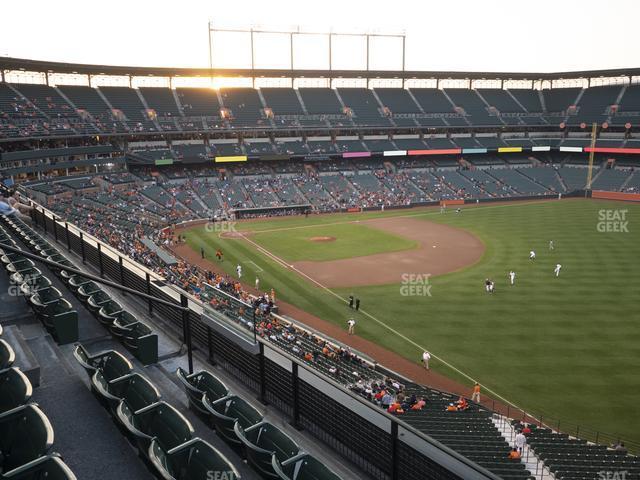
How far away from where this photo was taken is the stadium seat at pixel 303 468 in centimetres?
514

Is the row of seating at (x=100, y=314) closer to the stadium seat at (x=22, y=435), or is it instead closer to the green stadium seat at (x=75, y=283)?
the green stadium seat at (x=75, y=283)

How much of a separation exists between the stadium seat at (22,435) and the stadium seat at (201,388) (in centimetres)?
205

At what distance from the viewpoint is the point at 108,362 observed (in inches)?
299

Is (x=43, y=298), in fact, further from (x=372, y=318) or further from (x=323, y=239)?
(x=323, y=239)

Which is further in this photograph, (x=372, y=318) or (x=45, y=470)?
(x=372, y=318)

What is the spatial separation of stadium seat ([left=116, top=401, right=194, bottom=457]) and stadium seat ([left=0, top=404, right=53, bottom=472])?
850mm

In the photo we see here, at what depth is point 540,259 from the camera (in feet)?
128

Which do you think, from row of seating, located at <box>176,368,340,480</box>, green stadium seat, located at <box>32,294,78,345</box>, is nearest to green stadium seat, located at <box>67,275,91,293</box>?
green stadium seat, located at <box>32,294,78,345</box>

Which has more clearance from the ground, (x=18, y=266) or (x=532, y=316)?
(x=18, y=266)

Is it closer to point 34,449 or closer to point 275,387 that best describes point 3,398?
point 34,449

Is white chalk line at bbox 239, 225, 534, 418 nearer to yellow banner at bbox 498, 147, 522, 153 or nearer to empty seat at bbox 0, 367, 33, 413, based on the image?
empty seat at bbox 0, 367, 33, 413

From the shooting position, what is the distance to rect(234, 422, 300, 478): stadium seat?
5445 millimetres

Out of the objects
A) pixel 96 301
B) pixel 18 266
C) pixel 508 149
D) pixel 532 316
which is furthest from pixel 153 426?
pixel 508 149

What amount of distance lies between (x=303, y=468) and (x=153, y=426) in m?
2.15
